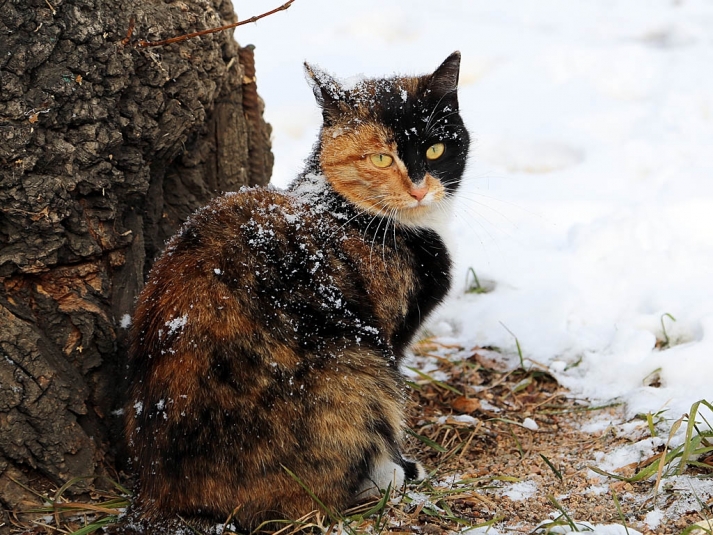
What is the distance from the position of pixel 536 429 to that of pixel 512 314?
2.97ft

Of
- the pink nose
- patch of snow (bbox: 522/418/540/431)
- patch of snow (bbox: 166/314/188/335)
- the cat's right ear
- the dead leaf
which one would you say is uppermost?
the cat's right ear

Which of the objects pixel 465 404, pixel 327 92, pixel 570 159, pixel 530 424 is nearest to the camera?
pixel 327 92

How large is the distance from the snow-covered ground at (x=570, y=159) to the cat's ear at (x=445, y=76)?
44 centimetres

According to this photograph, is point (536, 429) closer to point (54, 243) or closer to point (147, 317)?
point (147, 317)

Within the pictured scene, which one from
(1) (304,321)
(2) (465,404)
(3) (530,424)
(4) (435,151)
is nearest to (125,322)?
(1) (304,321)

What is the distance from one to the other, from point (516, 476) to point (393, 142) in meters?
1.30

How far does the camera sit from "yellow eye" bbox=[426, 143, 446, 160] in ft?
8.67

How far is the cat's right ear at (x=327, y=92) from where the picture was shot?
2.69 m

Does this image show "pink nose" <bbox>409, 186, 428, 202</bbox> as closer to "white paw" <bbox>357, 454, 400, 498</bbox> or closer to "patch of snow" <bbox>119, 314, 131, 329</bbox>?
"white paw" <bbox>357, 454, 400, 498</bbox>

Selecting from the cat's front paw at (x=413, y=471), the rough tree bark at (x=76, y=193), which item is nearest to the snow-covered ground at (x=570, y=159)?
the rough tree bark at (x=76, y=193)

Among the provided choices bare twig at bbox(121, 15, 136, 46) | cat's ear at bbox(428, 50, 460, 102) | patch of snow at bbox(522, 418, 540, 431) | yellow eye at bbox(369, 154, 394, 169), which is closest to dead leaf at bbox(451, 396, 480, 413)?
patch of snow at bbox(522, 418, 540, 431)

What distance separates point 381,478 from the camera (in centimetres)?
250

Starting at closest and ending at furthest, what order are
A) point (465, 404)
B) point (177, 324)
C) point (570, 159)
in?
point (177, 324), point (465, 404), point (570, 159)

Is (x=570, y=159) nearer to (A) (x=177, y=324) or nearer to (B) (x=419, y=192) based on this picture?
(B) (x=419, y=192)
